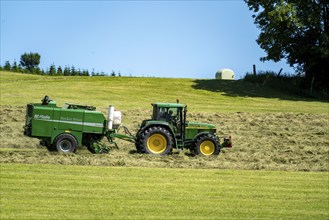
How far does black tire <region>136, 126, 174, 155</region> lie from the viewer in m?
16.7

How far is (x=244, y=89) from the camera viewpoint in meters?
39.2

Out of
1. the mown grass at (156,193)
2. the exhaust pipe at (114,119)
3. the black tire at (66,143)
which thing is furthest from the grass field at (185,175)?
the exhaust pipe at (114,119)

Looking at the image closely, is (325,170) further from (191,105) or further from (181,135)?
(191,105)

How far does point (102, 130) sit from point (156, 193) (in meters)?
6.26

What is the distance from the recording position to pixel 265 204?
34.5ft

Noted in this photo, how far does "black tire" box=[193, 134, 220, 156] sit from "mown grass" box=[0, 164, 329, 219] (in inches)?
116

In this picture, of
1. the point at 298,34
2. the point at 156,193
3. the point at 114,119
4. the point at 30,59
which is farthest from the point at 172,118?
the point at 30,59

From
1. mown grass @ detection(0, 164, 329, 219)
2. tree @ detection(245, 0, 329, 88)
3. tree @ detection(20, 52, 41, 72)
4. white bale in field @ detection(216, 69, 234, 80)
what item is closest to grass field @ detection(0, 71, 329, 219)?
mown grass @ detection(0, 164, 329, 219)

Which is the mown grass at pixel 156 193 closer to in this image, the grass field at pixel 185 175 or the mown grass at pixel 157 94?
the grass field at pixel 185 175

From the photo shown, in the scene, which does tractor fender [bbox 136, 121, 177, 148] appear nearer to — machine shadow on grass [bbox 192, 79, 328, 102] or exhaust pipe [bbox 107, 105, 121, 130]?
exhaust pipe [bbox 107, 105, 121, 130]

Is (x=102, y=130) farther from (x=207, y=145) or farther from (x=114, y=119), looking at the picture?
(x=207, y=145)

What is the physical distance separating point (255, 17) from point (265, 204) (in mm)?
32172

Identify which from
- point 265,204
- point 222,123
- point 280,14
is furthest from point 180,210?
point 280,14

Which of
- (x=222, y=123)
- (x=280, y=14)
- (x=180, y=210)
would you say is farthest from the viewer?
(x=280, y=14)
